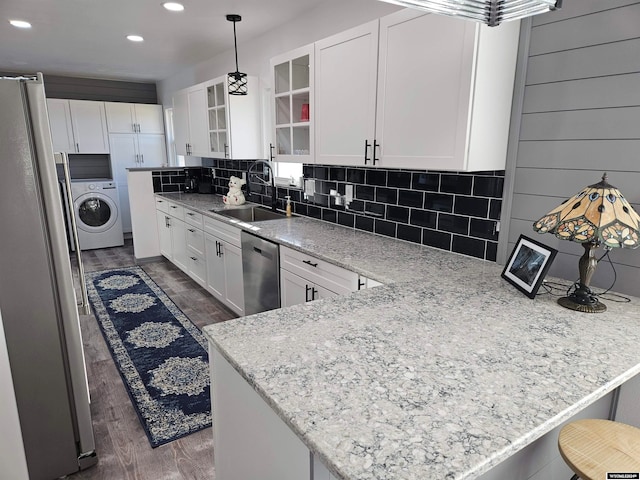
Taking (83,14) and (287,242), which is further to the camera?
(83,14)

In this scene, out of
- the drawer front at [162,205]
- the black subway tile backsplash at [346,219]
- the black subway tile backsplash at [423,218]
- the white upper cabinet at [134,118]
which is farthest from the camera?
the white upper cabinet at [134,118]

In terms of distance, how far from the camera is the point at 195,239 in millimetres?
4051

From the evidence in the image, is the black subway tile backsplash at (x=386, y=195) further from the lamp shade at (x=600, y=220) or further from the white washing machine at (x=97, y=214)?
the white washing machine at (x=97, y=214)

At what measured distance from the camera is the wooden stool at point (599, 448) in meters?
0.99

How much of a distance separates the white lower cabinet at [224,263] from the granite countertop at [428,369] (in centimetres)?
185

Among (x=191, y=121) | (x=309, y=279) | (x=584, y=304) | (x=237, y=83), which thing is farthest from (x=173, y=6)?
(x=584, y=304)

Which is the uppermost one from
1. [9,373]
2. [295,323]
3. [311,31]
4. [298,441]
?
[311,31]

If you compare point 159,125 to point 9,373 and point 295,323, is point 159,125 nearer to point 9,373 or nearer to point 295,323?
point 9,373

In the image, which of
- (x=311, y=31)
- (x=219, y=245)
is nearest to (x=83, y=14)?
(x=311, y=31)

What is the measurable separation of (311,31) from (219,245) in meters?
1.90

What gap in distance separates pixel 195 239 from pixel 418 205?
250 cm

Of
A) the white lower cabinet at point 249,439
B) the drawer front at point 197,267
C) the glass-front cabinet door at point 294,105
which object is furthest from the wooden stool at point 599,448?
the drawer front at point 197,267

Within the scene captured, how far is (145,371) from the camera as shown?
2600 millimetres

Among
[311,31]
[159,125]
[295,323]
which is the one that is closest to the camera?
[295,323]
